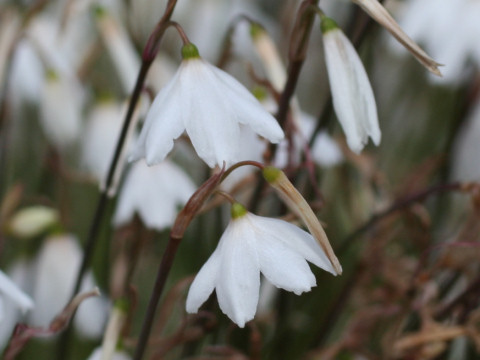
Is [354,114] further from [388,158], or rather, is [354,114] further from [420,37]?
[388,158]

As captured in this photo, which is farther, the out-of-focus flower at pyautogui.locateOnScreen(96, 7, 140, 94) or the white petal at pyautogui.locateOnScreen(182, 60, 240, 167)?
the out-of-focus flower at pyautogui.locateOnScreen(96, 7, 140, 94)

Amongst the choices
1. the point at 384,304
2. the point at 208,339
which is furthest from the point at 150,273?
the point at 384,304

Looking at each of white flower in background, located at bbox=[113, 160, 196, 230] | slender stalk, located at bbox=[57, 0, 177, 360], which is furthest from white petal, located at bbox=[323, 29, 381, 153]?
white flower in background, located at bbox=[113, 160, 196, 230]

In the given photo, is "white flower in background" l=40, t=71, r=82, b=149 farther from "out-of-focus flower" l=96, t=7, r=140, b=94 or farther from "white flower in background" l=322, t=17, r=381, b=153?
"white flower in background" l=322, t=17, r=381, b=153

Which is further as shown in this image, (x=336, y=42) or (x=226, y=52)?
(x=226, y=52)

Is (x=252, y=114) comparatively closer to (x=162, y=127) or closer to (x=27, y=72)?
(x=162, y=127)

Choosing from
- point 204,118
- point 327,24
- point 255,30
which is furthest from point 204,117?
point 255,30
